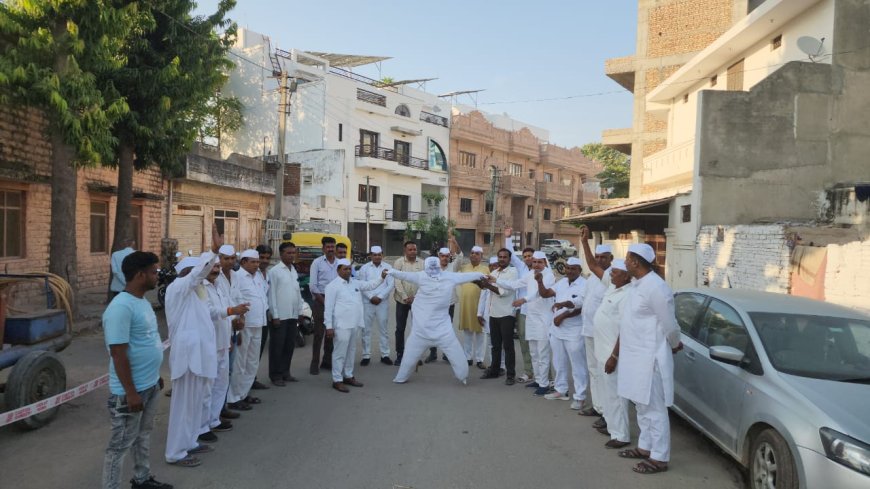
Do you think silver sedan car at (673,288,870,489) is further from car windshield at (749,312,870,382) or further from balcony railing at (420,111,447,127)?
balcony railing at (420,111,447,127)

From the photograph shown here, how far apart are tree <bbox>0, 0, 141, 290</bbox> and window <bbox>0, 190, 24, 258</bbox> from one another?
174 cm

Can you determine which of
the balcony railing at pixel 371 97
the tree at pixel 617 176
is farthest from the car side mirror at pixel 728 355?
the tree at pixel 617 176

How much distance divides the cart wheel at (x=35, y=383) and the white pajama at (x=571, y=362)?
506 centimetres

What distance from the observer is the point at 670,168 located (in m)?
17.7

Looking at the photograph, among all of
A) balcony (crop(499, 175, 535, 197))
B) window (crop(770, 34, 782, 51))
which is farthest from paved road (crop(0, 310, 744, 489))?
balcony (crop(499, 175, 535, 197))

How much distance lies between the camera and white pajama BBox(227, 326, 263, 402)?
559cm

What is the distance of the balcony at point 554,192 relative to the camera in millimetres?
49250

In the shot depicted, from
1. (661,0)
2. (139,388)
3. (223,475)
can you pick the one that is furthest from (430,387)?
(661,0)

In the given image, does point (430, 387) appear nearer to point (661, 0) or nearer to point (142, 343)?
point (142, 343)

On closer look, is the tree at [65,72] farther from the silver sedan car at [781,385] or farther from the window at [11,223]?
the silver sedan car at [781,385]

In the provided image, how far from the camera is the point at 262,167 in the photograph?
23406 mm

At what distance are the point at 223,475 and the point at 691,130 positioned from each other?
18.8 meters

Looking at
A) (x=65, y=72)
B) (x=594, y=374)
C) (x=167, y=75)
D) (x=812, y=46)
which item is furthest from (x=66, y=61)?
(x=812, y=46)

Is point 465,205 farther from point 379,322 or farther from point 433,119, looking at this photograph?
point 379,322
